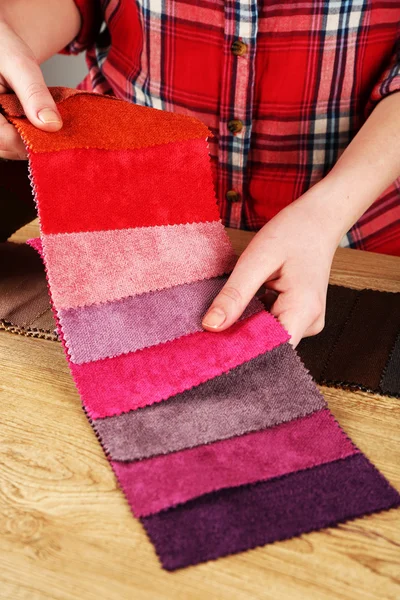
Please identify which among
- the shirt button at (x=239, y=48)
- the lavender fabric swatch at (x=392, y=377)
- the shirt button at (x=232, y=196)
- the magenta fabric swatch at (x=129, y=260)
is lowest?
the shirt button at (x=232, y=196)

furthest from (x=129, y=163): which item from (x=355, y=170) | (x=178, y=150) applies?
(x=355, y=170)

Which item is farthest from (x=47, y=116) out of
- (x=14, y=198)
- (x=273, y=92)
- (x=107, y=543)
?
(x=107, y=543)

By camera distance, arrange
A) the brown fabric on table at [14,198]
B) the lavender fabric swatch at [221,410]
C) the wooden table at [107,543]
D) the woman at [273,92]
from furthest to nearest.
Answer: the brown fabric on table at [14,198] < the woman at [273,92] < the lavender fabric swatch at [221,410] < the wooden table at [107,543]

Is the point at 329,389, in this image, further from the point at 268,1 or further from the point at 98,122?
the point at 268,1

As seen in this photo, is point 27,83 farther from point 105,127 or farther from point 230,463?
point 230,463

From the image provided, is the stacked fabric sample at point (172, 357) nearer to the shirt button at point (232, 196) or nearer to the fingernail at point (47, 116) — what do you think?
the fingernail at point (47, 116)

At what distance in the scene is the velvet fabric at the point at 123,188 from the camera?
2.66 feet

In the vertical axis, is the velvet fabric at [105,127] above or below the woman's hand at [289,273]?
above

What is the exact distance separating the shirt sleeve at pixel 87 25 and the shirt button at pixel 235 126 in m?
0.37

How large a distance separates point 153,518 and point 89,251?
1.17ft

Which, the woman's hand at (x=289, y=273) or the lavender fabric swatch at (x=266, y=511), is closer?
the lavender fabric swatch at (x=266, y=511)

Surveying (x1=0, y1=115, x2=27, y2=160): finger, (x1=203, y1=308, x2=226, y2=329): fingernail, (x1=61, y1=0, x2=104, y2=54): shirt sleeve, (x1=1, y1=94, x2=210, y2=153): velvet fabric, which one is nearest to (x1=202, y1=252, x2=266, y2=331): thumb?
(x1=203, y1=308, x2=226, y2=329): fingernail

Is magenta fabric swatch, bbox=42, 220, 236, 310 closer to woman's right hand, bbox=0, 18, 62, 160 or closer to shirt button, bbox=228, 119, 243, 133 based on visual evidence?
woman's right hand, bbox=0, 18, 62, 160

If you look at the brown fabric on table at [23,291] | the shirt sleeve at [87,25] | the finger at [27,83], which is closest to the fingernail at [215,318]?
the brown fabric on table at [23,291]
